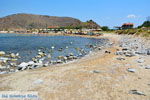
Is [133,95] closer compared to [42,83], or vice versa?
[133,95]

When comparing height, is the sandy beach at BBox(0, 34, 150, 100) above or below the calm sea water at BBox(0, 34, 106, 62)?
above

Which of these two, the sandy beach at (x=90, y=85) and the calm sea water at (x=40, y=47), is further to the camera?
the calm sea water at (x=40, y=47)

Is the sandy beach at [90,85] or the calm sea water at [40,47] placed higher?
the sandy beach at [90,85]

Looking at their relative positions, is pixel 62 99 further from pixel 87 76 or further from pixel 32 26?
pixel 32 26

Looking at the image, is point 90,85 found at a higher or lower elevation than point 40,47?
higher

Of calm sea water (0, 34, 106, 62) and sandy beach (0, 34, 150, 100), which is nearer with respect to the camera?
sandy beach (0, 34, 150, 100)

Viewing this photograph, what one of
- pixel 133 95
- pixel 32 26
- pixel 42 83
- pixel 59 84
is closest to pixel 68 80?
pixel 59 84

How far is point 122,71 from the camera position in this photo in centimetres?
885

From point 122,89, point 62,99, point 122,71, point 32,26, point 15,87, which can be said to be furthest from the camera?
point 32,26

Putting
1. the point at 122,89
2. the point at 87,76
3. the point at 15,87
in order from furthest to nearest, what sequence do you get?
1. the point at 87,76
2. the point at 15,87
3. the point at 122,89

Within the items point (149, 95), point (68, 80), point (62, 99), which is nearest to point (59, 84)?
point (68, 80)

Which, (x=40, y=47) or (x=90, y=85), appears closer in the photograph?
(x=90, y=85)

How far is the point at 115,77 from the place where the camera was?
25.7ft

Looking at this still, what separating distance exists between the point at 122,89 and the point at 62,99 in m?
2.41
